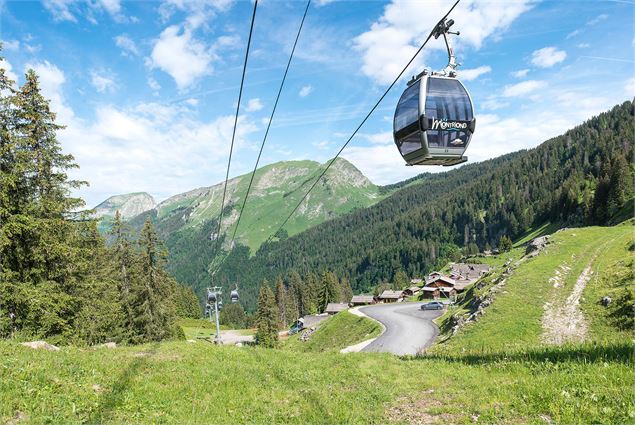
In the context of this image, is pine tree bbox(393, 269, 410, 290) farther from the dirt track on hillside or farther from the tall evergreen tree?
the dirt track on hillside

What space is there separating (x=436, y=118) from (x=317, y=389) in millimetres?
8905

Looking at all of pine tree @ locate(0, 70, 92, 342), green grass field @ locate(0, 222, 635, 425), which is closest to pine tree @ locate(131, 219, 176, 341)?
pine tree @ locate(0, 70, 92, 342)

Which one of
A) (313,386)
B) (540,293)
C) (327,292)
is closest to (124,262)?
(313,386)

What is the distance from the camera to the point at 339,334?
5978 cm

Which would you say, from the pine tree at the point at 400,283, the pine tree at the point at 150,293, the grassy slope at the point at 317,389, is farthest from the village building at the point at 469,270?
the grassy slope at the point at 317,389

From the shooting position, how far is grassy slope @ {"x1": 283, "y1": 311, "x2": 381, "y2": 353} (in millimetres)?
52000

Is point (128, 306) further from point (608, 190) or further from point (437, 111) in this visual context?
point (608, 190)

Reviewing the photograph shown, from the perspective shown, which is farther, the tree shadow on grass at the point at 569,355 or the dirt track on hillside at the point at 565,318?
the dirt track on hillside at the point at 565,318

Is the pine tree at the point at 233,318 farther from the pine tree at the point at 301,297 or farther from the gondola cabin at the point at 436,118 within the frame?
the gondola cabin at the point at 436,118

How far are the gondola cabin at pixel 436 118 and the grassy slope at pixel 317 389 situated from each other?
6.61m

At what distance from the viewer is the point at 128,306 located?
3706 cm

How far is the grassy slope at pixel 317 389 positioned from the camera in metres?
7.41

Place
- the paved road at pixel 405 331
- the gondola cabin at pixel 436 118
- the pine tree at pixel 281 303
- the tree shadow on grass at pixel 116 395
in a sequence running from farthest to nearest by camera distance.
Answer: the pine tree at pixel 281 303
the paved road at pixel 405 331
the gondola cabin at pixel 436 118
the tree shadow on grass at pixel 116 395

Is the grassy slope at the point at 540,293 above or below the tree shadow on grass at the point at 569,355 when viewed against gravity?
below
